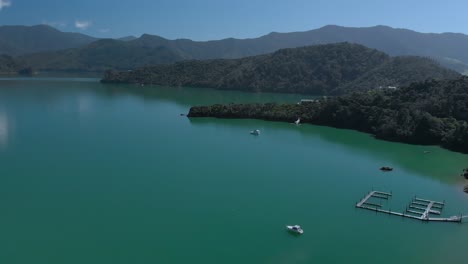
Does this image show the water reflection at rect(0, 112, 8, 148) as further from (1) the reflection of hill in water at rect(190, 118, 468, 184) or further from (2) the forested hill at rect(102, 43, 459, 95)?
(2) the forested hill at rect(102, 43, 459, 95)

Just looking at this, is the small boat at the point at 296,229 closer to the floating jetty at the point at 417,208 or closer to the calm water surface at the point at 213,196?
the calm water surface at the point at 213,196

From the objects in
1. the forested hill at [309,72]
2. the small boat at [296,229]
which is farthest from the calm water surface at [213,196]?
the forested hill at [309,72]

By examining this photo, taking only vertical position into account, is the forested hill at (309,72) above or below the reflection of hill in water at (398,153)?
above

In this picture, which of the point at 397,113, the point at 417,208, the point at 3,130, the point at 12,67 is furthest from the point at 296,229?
the point at 12,67

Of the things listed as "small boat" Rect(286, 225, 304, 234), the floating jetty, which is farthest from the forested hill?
"small boat" Rect(286, 225, 304, 234)

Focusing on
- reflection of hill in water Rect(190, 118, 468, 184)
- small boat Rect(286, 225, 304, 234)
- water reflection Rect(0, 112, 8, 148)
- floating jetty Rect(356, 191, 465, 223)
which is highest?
reflection of hill in water Rect(190, 118, 468, 184)

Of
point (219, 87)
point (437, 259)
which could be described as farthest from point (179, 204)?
point (219, 87)

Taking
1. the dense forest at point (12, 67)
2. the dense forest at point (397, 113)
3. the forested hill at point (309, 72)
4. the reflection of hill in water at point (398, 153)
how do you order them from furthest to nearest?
the dense forest at point (12, 67)
the forested hill at point (309, 72)
the dense forest at point (397, 113)
the reflection of hill in water at point (398, 153)
